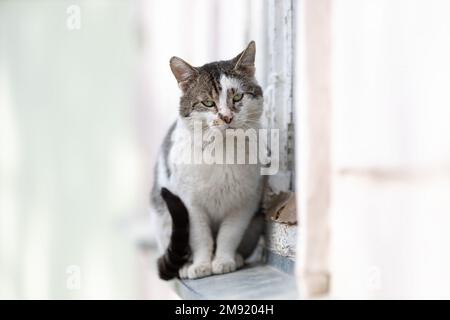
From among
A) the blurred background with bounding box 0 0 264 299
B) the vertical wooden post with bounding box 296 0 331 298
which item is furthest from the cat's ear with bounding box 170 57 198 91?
the blurred background with bounding box 0 0 264 299

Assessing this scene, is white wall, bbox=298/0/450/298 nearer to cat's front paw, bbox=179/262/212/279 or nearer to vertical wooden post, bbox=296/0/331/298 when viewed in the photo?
vertical wooden post, bbox=296/0/331/298

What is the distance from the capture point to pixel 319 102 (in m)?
0.81

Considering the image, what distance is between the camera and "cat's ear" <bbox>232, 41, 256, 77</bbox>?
3.76 ft

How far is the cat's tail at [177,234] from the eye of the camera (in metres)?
1.22

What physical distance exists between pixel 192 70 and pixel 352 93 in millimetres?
493

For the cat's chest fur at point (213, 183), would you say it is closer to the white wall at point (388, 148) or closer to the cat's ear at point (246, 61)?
the cat's ear at point (246, 61)

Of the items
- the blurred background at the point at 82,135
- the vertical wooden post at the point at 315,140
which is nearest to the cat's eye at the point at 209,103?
the vertical wooden post at the point at 315,140

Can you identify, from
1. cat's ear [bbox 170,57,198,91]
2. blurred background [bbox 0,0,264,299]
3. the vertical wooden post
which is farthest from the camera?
blurred background [bbox 0,0,264,299]

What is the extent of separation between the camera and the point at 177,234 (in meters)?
1.23

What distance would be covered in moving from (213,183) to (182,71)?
278 mm

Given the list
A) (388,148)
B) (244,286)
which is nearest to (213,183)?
(244,286)

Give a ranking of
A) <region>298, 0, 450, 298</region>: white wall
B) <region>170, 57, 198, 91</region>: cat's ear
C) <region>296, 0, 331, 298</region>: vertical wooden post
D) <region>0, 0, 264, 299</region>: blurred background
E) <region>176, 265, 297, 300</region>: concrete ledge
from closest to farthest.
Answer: <region>298, 0, 450, 298</region>: white wall
<region>296, 0, 331, 298</region>: vertical wooden post
<region>176, 265, 297, 300</region>: concrete ledge
<region>170, 57, 198, 91</region>: cat's ear
<region>0, 0, 264, 299</region>: blurred background
